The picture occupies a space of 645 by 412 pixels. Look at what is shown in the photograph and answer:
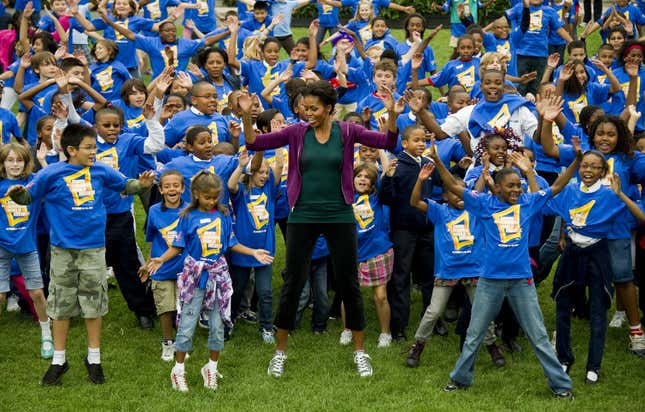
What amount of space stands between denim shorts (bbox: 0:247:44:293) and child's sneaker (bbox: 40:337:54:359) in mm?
441

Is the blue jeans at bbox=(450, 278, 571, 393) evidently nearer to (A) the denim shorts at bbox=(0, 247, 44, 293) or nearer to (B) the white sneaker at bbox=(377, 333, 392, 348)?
(B) the white sneaker at bbox=(377, 333, 392, 348)

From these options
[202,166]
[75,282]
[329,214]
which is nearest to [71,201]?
[75,282]

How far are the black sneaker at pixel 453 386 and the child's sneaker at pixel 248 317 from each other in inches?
92.3

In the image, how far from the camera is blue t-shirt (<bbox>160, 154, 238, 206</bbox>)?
845 centimetres

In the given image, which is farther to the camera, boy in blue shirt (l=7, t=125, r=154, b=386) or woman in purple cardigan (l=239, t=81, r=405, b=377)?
boy in blue shirt (l=7, t=125, r=154, b=386)

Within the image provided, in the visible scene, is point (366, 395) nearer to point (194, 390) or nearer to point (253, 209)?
point (194, 390)

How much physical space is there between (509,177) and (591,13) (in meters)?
14.0

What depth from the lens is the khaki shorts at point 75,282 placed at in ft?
24.4

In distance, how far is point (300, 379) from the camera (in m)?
7.74

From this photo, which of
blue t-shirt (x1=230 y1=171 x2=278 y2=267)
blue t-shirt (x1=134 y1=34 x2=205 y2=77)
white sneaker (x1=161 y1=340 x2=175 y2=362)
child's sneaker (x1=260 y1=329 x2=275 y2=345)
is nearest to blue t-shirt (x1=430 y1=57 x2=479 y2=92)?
blue t-shirt (x1=134 y1=34 x2=205 y2=77)

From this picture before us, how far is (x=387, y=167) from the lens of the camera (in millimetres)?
8617

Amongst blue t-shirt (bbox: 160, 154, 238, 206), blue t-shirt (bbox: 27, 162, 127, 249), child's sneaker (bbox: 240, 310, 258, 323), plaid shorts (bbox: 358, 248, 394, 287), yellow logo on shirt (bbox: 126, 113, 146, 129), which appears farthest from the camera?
yellow logo on shirt (bbox: 126, 113, 146, 129)

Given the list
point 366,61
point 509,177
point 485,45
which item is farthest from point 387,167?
point 485,45

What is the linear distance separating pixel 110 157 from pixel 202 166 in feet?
2.97
